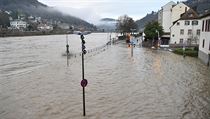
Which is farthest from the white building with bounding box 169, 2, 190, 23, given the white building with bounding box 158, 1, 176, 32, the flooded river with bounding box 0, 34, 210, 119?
the flooded river with bounding box 0, 34, 210, 119

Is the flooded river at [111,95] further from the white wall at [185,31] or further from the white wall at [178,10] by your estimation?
the white wall at [178,10]

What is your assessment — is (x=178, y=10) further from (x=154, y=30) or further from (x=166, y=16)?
(x=154, y=30)

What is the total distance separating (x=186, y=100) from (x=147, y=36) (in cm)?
5777

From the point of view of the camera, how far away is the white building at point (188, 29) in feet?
215

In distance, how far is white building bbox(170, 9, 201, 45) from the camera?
6556cm

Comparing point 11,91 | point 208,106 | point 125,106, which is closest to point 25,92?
point 11,91

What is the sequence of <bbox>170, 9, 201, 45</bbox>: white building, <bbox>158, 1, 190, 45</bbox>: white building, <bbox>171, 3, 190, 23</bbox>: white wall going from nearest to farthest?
<bbox>170, 9, 201, 45</bbox>: white building → <bbox>158, 1, 190, 45</bbox>: white building → <bbox>171, 3, 190, 23</bbox>: white wall

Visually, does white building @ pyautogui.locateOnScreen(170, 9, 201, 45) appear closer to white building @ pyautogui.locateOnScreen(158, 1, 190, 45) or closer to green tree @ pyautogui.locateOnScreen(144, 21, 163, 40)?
green tree @ pyautogui.locateOnScreen(144, 21, 163, 40)

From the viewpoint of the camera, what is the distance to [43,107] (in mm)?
20234

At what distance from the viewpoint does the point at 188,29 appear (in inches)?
2616

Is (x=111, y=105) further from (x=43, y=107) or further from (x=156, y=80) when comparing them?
(x=156, y=80)

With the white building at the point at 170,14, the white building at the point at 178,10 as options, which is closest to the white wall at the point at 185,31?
the white building at the point at 170,14

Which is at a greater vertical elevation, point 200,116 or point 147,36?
point 147,36

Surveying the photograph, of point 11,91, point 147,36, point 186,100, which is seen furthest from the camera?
point 147,36
